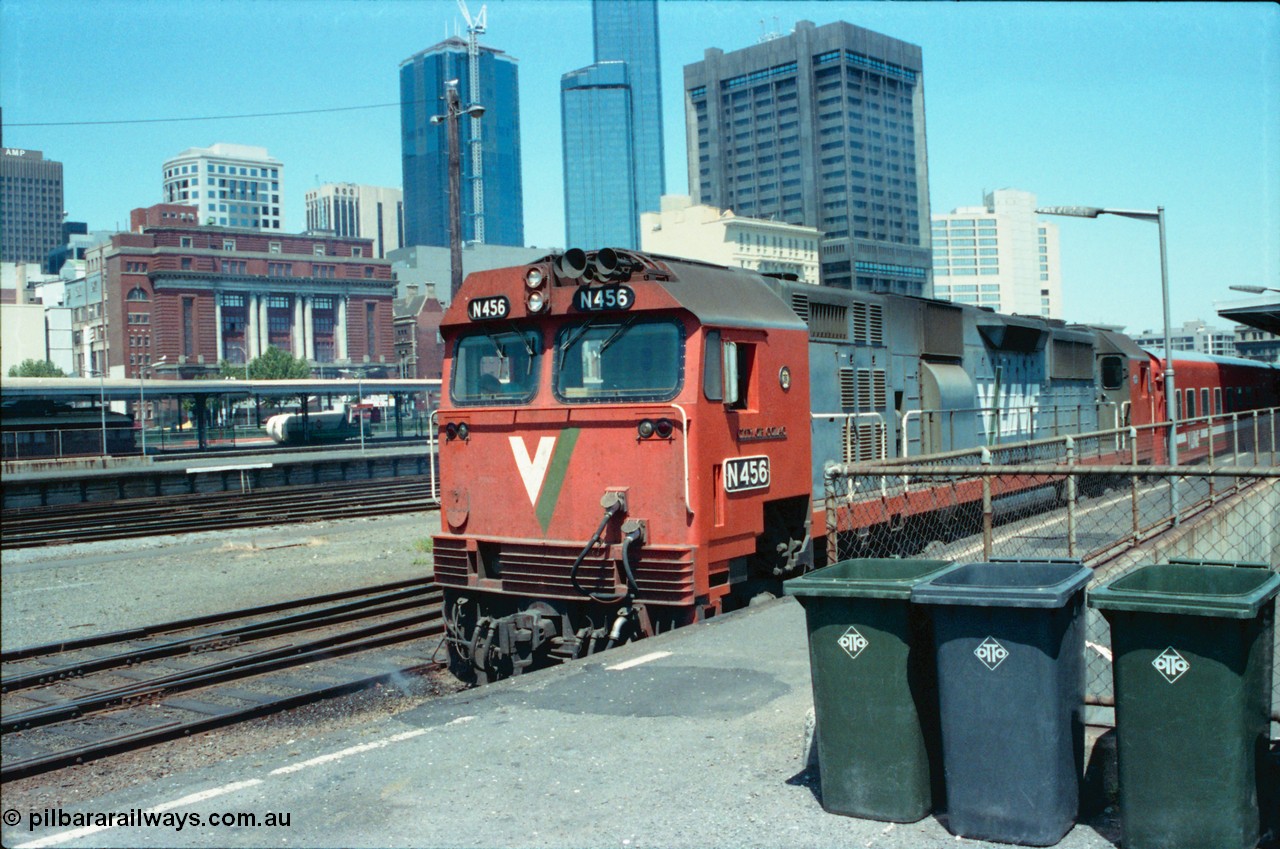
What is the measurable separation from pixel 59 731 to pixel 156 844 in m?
5.13

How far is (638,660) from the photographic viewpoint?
8.48m

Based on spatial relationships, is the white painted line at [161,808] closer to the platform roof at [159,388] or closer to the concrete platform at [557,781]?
the concrete platform at [557,781]

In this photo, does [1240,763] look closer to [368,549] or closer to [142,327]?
[368,549]

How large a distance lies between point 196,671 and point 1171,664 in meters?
9.42

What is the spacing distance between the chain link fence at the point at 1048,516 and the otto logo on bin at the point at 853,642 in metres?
1.92

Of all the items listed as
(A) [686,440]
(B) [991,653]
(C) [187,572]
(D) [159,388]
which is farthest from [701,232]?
(B) [991,653]

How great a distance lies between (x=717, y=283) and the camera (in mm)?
9938

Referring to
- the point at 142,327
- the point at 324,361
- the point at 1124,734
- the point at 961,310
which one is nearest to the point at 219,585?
the point at 961,310

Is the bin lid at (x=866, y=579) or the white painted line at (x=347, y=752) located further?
the white painted line at (x=347, y=752)

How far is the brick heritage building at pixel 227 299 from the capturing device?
107 meters

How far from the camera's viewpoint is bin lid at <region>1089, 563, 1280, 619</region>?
14.4ft

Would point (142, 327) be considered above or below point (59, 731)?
above

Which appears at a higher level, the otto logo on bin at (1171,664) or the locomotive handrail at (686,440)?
the locomotive handrail at (686,440)

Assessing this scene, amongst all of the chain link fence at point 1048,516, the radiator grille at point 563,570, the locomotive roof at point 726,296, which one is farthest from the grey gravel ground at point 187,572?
the locomotive roof at point 726,296
